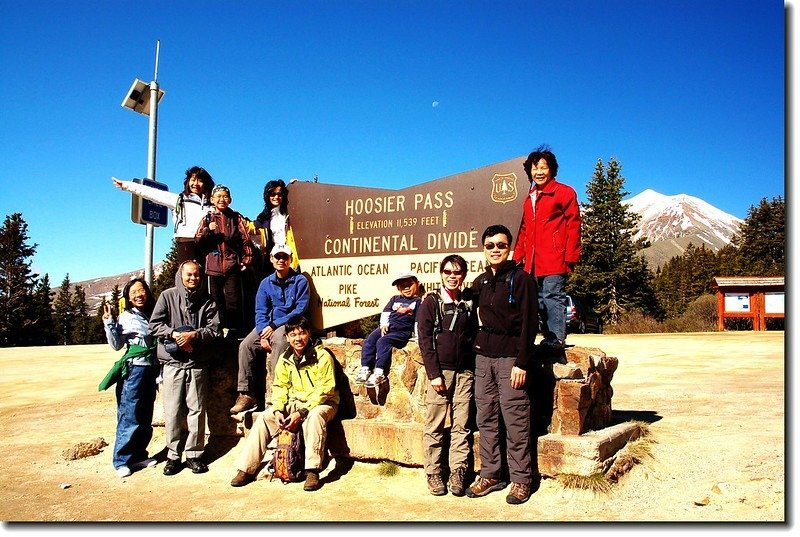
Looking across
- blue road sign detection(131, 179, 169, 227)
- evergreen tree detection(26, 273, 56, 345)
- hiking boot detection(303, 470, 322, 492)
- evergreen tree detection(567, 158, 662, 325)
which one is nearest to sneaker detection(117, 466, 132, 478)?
hiking boot detection(303, 470, 322, 492)

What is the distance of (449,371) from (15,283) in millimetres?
33438

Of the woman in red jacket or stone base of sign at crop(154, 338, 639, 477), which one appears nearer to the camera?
stone base of sign at crop(154, 338, 639, 477)

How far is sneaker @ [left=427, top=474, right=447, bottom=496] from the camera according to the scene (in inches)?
170

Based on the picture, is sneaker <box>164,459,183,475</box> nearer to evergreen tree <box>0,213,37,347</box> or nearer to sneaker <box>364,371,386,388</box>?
sneaker <box>364,371,386,388</box>

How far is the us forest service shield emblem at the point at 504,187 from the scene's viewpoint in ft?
16.3

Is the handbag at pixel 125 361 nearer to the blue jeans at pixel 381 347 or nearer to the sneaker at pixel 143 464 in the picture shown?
the sneaker at pixel 143 464

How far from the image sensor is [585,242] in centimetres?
3006

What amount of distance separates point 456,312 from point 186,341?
2343 millimetres

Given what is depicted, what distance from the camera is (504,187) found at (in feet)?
16.6

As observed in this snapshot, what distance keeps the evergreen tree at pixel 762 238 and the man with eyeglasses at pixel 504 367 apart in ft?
111

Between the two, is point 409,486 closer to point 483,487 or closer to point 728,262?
point 483,487

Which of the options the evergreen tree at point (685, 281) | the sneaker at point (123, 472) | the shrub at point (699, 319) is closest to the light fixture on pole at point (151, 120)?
the sneaker at point (123, 472)

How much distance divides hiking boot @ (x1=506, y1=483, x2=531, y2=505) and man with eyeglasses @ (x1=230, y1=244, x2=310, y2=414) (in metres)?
2.30

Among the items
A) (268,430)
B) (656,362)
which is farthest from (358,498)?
(656,362)
